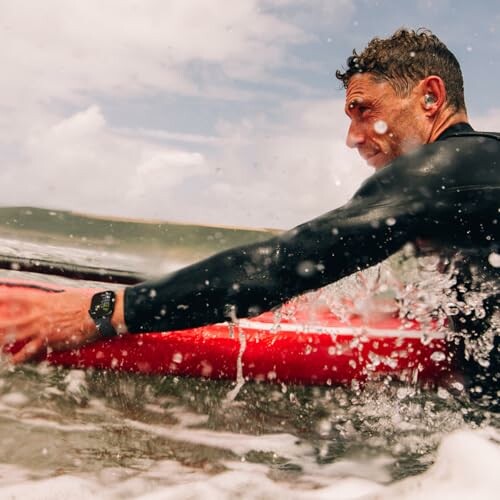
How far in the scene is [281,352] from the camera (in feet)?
10.5

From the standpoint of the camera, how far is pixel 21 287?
311 cm

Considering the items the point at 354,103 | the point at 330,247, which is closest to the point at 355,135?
the point at 354,103

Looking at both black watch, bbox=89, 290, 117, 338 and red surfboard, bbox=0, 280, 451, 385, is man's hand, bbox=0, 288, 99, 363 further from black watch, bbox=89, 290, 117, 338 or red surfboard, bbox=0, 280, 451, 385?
red surfboard, bbox=0, 280, 451, 385

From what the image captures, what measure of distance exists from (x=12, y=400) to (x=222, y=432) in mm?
958

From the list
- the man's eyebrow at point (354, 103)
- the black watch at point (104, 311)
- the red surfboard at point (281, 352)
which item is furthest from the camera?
the red surfboard at point (281, 352)

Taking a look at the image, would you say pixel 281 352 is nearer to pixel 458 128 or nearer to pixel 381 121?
pixel 381 121

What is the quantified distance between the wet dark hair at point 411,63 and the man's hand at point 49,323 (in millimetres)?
1642

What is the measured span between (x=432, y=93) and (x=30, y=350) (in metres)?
1.99

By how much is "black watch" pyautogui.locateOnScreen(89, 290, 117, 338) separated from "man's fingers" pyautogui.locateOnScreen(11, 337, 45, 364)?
0.21 metres

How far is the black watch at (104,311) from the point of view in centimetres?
209

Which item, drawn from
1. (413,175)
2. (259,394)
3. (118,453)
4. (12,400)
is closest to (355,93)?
(413,175)

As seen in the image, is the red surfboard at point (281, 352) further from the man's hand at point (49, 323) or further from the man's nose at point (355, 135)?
the man's nose at point (355, 135)

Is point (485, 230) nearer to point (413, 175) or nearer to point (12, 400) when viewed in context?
point (413, 175)

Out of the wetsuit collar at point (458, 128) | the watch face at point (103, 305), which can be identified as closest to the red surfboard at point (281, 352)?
the watch face at point (103, 305)
